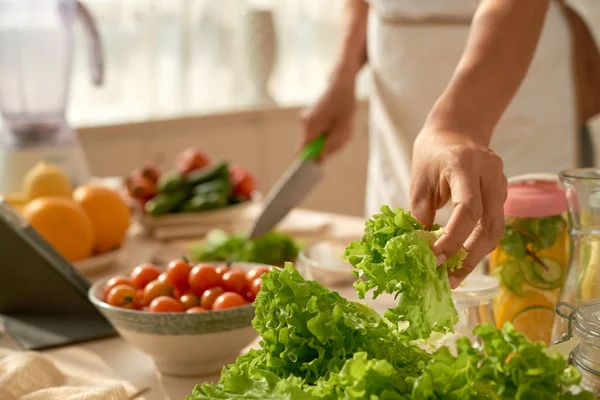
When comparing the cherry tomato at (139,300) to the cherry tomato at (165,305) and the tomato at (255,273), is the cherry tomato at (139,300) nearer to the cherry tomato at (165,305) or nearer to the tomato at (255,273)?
the cherry tomato at (165,305)

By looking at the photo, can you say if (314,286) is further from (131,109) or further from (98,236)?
(131,109)

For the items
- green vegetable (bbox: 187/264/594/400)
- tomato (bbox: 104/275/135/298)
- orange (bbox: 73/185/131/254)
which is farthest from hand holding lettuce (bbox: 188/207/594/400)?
orange (bbox: 73/185/131/254)

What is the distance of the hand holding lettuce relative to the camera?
1.84 ft

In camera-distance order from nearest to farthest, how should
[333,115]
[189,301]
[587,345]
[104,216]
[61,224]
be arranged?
[587,345], [189,301], [61,224], [104,216], [333,115]

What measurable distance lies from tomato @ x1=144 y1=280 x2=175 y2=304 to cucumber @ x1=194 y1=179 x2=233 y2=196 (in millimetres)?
873

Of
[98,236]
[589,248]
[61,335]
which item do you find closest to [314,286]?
[589,248]

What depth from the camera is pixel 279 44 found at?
357 centimetres

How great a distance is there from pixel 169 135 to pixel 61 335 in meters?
2.00

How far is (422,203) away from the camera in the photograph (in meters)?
0.84

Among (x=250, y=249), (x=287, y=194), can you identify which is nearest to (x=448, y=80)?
(x=287, y=194)

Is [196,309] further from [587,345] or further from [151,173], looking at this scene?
[151,173]

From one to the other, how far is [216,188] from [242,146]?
1.49 metres

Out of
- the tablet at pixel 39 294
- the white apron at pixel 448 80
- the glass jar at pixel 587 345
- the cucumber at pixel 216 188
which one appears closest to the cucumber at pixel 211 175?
the cucumber at pixel 216 188

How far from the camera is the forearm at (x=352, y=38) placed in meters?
1.92
